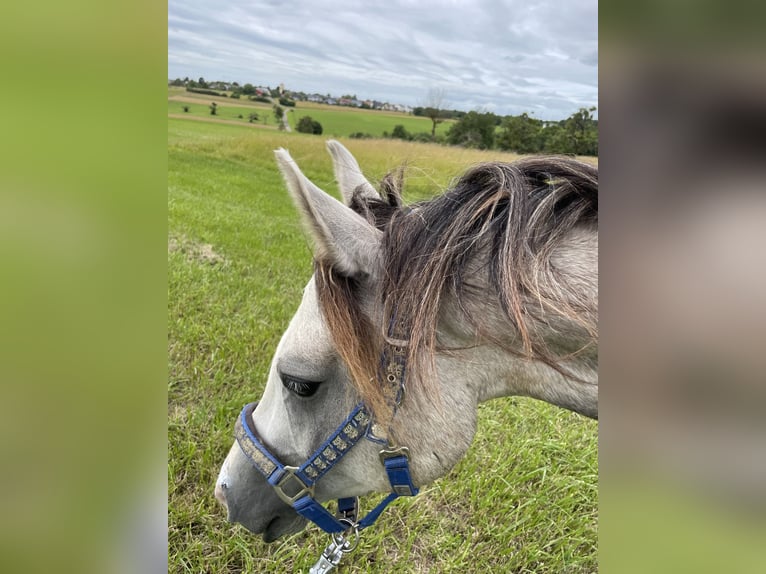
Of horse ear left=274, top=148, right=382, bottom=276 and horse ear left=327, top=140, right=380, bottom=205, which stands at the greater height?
horse ear left=327, top=140, right=380, bottom=205

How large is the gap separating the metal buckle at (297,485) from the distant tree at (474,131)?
6.44 feet

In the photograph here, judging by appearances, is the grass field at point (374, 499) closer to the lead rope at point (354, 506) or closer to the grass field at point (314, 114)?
the lead rope at point (354, 506)

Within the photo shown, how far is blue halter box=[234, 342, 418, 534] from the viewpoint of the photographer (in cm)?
102

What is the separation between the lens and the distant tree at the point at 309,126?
649 centimetres

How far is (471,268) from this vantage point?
0.92 meters

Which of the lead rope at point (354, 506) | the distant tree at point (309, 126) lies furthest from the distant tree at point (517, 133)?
the distant tree at point (309, 126)

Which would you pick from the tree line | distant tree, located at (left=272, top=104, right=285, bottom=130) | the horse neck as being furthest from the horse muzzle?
distant tree, located at (left=272, top=104, right=285, bottom=130)

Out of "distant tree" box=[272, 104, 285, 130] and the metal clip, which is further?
"distant tree" box=[272, 104, 285, 130]

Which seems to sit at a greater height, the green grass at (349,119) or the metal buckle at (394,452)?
the green grass at (349,119)

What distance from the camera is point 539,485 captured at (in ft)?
7.02

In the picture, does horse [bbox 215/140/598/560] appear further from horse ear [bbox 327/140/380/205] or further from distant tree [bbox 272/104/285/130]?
distant tree [bbox 272/104/285/130]
